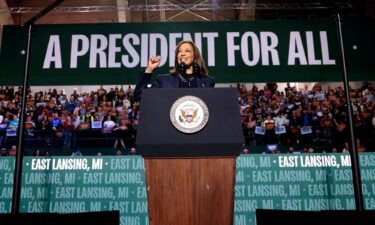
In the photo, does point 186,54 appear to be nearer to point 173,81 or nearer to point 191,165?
point 173,81

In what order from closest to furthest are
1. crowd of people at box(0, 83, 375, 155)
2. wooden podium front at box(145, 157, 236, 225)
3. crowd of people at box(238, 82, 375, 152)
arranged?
wooden podium front at box(145, 157, 236, 225), crowd of people at box(238, 82, 375, 152), crowd of people at box(0, 83, 375, 155)

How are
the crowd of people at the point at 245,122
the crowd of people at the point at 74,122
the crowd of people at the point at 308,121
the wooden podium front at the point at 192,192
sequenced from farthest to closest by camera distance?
1. the crowd of people at the point at 74,122
2. the crowd of people at the point at 245,122
3. the crowd of people at the point at 308,121
4. the wooden podium front at the point at 192,192

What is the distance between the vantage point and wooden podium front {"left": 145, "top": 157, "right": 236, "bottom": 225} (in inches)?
63.9

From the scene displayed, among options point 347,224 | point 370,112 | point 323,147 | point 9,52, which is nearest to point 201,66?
point 347,224

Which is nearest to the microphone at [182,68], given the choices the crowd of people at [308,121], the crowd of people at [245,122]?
the crowd of people at [245,122]

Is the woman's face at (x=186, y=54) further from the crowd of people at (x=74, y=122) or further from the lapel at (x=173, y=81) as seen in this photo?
the crowd of people at (x=74, y=122)

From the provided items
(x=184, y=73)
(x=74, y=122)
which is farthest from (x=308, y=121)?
(x=184, y=73)

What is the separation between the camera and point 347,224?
194cm

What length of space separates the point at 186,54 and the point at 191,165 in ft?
2.45

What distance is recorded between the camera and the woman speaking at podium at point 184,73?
2160 mm

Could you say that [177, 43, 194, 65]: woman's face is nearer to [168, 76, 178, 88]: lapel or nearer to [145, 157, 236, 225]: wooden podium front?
[168, 76, 178, 88]: lapel

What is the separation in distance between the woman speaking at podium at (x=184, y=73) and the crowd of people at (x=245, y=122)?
332 cm

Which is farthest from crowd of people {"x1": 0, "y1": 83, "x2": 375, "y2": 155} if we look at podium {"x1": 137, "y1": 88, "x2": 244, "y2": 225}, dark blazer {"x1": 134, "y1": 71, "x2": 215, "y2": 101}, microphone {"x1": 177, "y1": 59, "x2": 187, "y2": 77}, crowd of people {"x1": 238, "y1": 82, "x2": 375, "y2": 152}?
podium {"x1": 137, "y1": 88, "x2": 244, "y2": 225}

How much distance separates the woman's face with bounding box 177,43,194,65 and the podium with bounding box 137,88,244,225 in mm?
502
